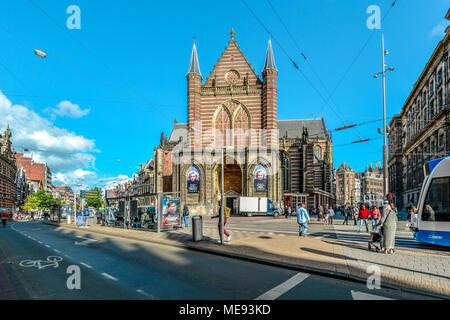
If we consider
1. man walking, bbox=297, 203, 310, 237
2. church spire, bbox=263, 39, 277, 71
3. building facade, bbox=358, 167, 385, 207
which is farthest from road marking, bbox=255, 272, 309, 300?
building facade, bbox=358, 167, 385, 207

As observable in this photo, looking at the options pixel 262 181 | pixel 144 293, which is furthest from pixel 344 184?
pixel 144 293

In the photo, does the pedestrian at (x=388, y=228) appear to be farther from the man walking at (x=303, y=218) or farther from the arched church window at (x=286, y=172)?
the arched church window at (x=286, y=172)

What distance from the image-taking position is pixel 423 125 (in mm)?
39875

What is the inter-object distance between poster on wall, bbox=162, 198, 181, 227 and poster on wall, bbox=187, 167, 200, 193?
20.1 m

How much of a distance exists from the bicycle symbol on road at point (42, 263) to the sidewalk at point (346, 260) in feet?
15.2

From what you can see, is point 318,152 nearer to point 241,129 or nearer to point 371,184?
point 241,129

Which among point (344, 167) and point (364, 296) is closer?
point (364, 296)

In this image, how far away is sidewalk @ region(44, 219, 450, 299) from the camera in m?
6.60

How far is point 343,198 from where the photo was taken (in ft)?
358

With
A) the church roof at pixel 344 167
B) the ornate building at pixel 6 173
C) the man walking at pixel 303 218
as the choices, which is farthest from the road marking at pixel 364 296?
the church roof at pixel 344 167

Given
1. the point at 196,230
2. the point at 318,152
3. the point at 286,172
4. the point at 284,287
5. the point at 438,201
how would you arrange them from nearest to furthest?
1. the point at 284,287
2. the point at 438,201
3. the point at 196,230
4. the point at 286,172
5. the point at 318,152

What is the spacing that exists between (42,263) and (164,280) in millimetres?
4561
